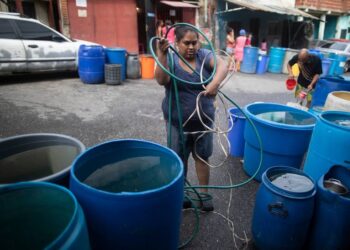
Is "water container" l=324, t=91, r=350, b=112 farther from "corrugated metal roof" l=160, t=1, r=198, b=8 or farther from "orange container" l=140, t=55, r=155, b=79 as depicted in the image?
"corrugated metal roof" l=160, t=1, r=198, b=8

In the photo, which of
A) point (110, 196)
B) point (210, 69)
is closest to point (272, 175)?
point (210, 69)

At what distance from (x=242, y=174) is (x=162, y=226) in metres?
2.44

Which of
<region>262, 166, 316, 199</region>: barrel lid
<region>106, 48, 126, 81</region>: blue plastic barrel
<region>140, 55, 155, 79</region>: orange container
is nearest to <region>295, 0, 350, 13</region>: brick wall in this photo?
<region>140, 55, 155, 79</region>: orange container

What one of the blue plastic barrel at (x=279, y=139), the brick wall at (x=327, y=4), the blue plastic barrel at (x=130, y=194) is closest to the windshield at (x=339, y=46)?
the brick wall at (x=327, y=4)

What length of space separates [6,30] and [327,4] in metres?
21.7

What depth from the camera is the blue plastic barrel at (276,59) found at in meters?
11.5

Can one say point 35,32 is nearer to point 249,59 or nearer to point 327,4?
point 249,59

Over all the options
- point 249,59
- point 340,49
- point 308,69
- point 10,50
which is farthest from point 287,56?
point 10,50

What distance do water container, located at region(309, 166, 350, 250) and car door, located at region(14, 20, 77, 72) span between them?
7.98 metres

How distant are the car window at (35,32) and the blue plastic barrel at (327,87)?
7.33 metres

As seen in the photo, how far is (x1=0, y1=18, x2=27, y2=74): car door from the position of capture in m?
7.24

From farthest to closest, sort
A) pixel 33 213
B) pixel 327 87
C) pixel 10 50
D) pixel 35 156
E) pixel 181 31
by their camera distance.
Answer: pixel 10 50, pixel 327 87, pixel 181 31, pixel 35 156, pixel 33 213

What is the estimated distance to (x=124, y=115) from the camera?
5.70 meters

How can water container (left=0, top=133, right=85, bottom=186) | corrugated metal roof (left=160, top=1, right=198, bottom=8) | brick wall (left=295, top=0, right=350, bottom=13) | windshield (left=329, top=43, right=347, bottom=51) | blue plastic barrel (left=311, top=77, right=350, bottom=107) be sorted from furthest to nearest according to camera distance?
brick wall (left=295, top=0, right=350, bottom=13)
windshield (left=329, top=43, right=347, bottom=51)
corrugated metal roof (left=160, top=1, right=198, bottom=8)
blue plastic barrel (left=311, top=77, right=350, bottom=107)
water container (left=0, top=133, right=85, bottom=186)
